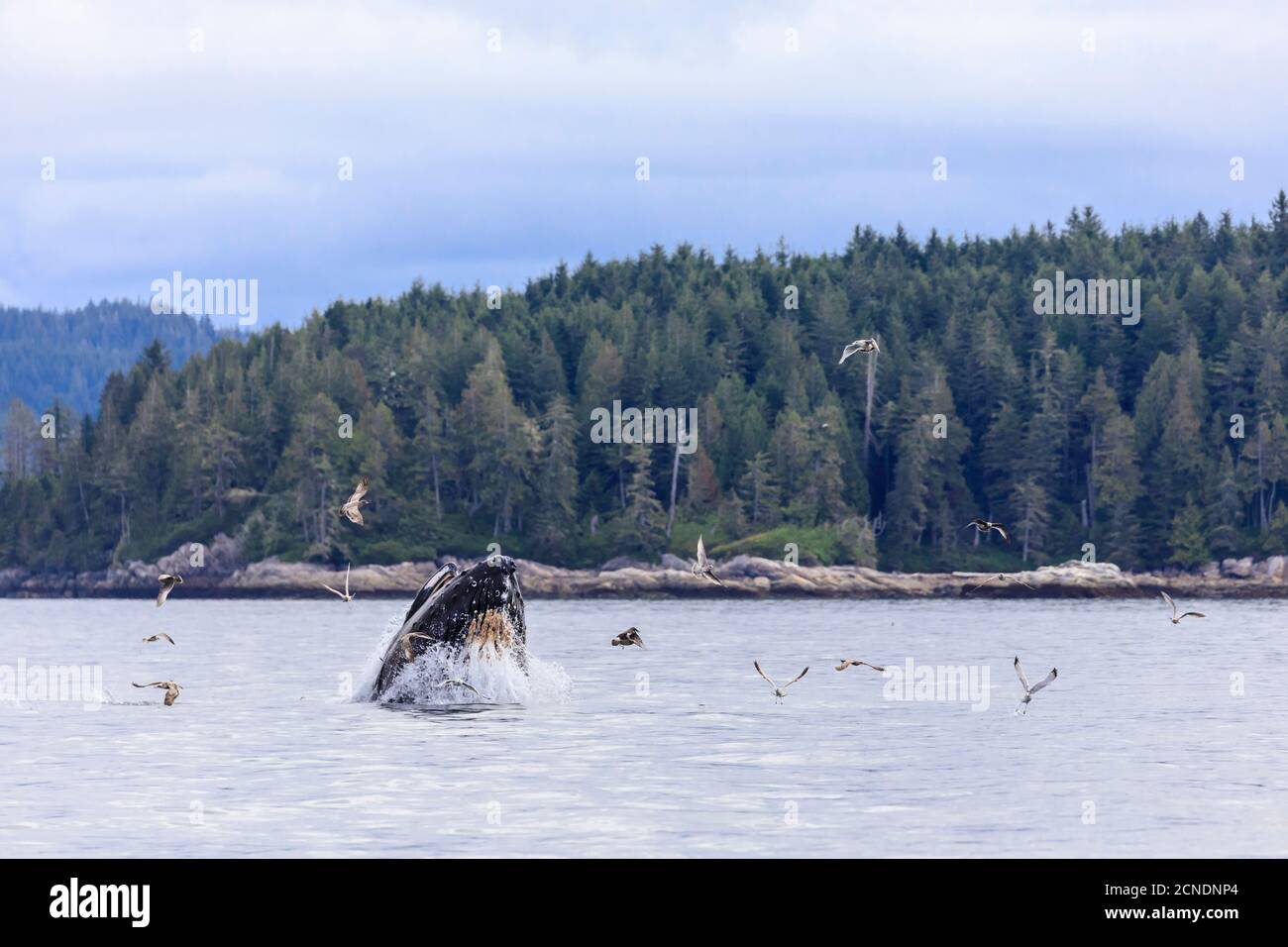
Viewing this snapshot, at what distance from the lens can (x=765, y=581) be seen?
160 metres

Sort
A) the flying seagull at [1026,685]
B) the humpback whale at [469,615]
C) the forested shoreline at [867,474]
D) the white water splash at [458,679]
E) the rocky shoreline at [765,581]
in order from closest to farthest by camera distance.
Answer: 1. the flying seagull at [1026,685]
2. the humpback whale at [469,615]
3. the white water splash at [458,679]
4. the rocky shoreline at [765,581]
5. the forested shoreline at [867,474]

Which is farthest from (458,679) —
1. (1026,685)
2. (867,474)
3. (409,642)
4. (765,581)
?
(867,474)

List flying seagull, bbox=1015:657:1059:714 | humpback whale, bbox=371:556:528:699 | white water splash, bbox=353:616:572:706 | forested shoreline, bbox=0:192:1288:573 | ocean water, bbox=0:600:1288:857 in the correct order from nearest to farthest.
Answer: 1. ocean water, bbox=0:600:1288:857
2. flying seagull, bbox=1015:657:1059:714
3. humpback whale, bbox=371:556:528:699
4. white water splash, bbox=353:616:572:706
5. forested shoreline, bbox=0:192:1288:573

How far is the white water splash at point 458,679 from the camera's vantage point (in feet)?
132

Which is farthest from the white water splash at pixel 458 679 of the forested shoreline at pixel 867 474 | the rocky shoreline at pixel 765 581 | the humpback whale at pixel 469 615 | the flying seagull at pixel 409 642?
the forested shoreline at pixel 867 474

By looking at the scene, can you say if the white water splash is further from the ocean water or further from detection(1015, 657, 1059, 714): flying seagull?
detection(1015, 657, 1059, 714): flying seagull

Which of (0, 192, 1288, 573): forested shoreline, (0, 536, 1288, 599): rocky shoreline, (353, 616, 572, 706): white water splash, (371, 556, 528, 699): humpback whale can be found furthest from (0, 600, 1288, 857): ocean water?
(0, 192, 1288, 573): forested shoreline

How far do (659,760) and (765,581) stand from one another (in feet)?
419

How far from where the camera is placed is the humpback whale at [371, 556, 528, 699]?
37500 millimetres

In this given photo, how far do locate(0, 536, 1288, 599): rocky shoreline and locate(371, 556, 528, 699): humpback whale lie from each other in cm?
11309

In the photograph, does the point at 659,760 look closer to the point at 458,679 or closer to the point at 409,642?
the point at 409,642

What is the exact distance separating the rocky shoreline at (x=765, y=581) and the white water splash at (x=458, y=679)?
110 metres

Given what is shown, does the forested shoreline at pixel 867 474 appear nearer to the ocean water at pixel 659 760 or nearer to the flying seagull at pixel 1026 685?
the ocean water at pixel 659 760
